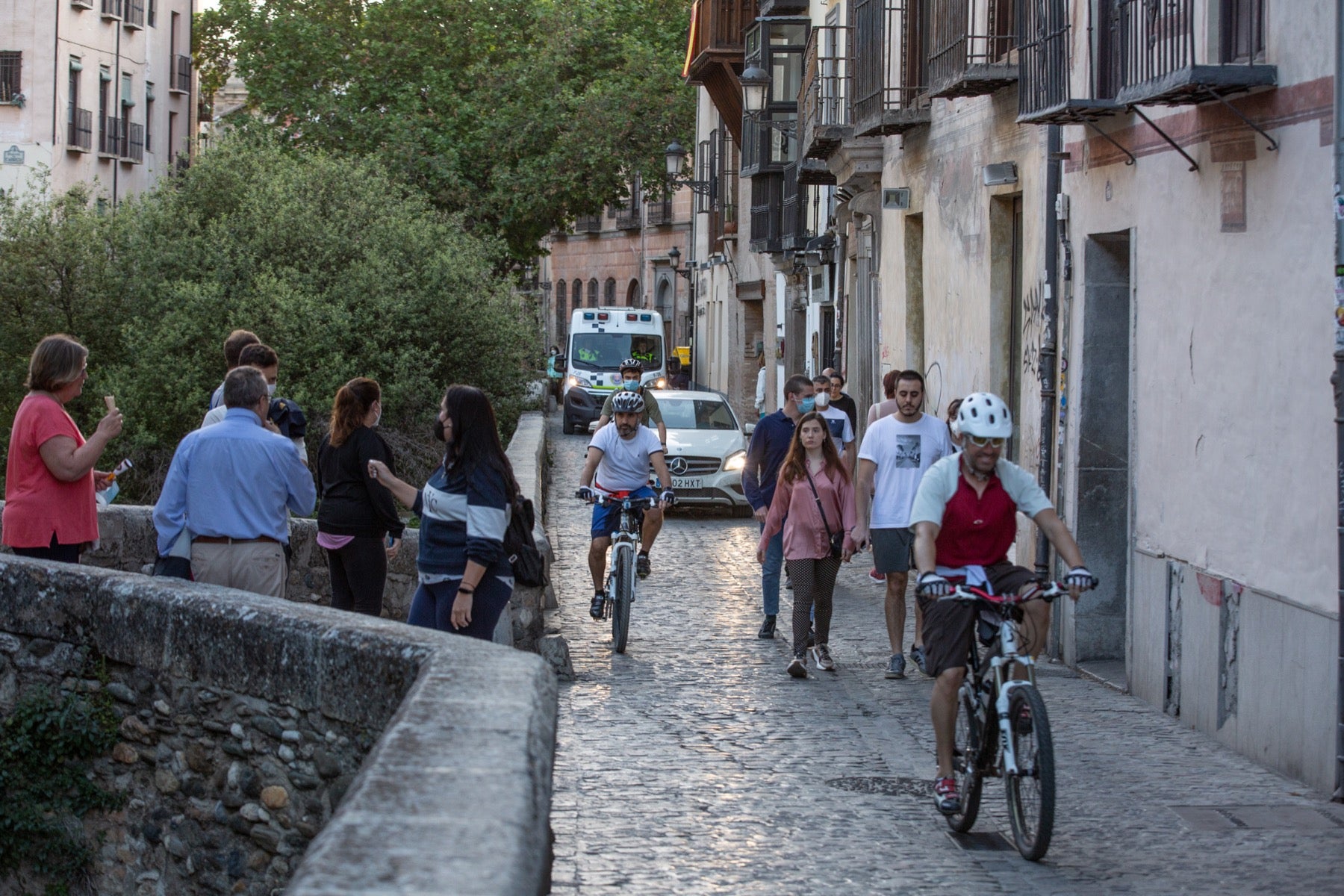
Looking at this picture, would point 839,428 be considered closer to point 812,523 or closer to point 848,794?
point 812,523

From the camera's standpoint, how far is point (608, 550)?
1258 centimetres

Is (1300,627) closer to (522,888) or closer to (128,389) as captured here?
(522,888)

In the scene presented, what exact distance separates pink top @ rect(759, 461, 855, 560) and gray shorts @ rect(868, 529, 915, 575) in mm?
279

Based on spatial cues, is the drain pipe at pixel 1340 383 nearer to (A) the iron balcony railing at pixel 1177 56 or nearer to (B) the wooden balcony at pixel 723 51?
(A) the iron balcony railing at pixel 1177 56

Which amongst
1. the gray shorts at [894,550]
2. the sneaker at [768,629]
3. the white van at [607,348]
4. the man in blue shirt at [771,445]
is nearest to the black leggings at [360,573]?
the gray shorts at [894,550]

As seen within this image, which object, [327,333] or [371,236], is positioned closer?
[327,333]

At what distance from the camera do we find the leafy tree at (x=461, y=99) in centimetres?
4341

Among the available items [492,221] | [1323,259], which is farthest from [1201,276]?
[492,221]

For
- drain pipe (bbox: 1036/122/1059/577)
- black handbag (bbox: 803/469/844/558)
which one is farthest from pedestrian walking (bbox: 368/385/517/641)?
drain pipe (bbox: 1036/122/1059/577)

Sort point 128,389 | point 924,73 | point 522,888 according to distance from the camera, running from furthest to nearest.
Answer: point 128,389 → point 924,73 → point 522,888

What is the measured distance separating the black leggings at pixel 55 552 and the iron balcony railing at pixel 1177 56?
5645mm

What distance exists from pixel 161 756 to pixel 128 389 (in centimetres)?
1402

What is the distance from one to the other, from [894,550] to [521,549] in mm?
3610

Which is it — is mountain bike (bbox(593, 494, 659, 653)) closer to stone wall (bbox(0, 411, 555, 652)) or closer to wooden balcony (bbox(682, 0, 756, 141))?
stone wall (bbox(0, 411, 555, 652))
